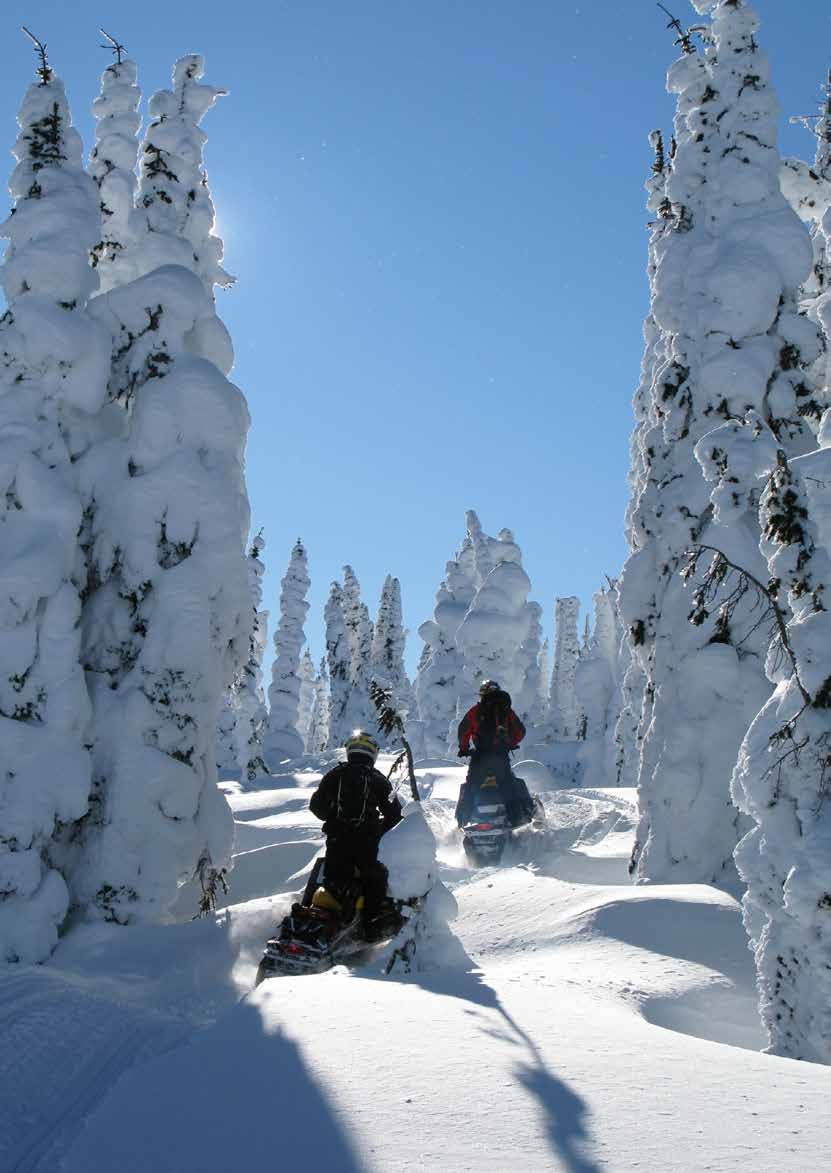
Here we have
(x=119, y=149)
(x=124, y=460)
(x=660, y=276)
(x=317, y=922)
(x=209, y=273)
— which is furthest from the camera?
(x=119, y=149)

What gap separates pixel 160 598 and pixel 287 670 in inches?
1460

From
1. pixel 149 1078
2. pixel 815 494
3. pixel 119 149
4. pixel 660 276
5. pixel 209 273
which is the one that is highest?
pixel 119 149

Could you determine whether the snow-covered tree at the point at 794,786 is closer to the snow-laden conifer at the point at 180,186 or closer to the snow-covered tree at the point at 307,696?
the snow-laden conifer at the point at 180,186

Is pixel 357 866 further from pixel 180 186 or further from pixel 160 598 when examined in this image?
pixel 180 186

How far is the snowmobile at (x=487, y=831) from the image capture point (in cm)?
1208

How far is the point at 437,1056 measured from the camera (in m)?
3.98

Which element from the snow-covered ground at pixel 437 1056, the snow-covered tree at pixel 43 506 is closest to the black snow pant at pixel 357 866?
the snow-covered ground at pixel 437 1056

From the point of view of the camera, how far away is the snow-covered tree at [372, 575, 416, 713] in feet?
173

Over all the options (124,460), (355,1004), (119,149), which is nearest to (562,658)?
(119,149)

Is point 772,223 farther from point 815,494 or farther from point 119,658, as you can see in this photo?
point 119,658

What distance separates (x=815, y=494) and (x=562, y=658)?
65.7 meters

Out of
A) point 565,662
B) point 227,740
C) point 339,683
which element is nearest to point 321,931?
point 227,740

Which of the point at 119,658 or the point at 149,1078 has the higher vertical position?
the point at 119,658

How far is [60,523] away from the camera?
32.4 feet
